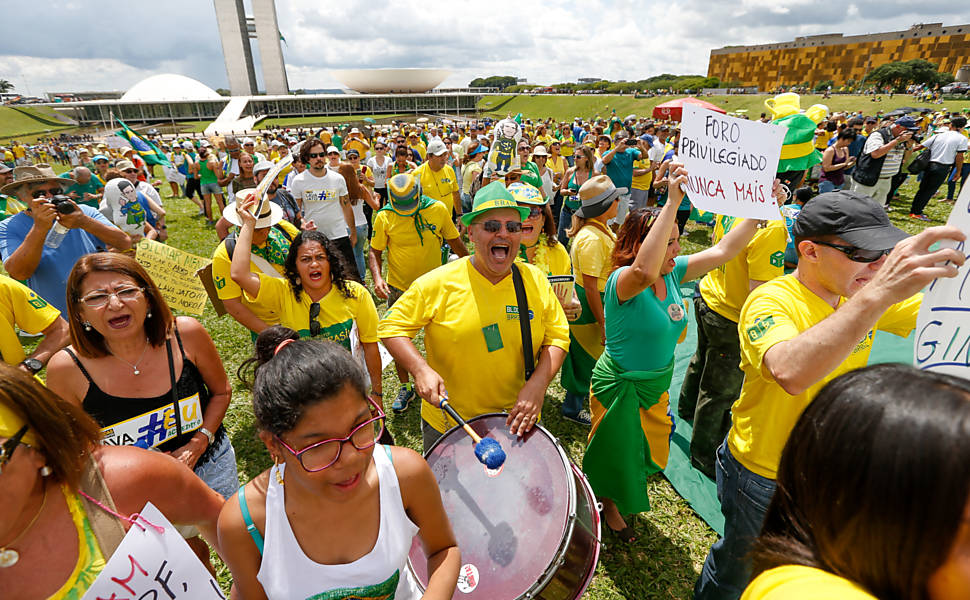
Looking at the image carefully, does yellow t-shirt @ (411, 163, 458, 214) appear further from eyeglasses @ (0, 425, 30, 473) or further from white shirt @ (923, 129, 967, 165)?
white shirt @ (923, 129, 967, 165)

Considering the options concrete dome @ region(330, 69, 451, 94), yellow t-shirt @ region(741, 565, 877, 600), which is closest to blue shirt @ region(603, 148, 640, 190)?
yellow t-shirt @ region(741, 565, 877, 600)

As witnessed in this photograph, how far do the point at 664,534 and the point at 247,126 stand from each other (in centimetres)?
6885

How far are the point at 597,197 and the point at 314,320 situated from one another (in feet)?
8.16

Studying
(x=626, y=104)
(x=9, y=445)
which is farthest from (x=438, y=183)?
(x=626, y=104)

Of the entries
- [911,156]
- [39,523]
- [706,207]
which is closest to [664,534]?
[706,207]

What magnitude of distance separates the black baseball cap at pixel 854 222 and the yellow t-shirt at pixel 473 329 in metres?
1.26

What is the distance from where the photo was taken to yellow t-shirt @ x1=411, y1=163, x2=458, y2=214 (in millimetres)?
7625

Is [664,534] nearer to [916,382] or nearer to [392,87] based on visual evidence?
[916,382]

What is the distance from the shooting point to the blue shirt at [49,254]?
13.0ft

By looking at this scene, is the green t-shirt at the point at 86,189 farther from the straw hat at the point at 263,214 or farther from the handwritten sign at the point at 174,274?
the handwritten sign at the point at 174,274

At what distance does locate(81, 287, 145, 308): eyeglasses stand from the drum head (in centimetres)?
159

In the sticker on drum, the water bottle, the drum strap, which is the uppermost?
the water bottle

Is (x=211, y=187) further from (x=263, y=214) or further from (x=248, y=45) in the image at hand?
(x=248, y=45)

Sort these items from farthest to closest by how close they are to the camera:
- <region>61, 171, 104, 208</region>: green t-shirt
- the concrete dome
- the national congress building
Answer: the concrete dome
the national congress building
<region>61, 171, 104, 208</region>: green t-shirt
